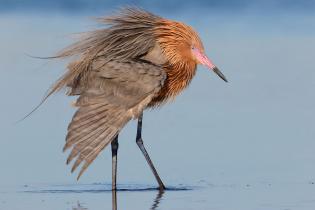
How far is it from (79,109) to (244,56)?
18.6ft

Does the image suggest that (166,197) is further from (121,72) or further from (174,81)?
(174,81)

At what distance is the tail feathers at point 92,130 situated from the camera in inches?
442

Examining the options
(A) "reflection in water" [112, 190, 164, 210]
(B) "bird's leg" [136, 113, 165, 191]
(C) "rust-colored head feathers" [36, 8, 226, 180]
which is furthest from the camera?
(B) "bird's leg" [136, 113, 165, 191]

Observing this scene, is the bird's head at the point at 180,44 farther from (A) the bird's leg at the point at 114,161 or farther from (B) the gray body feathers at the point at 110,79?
(A) the bird's leg at the point at 114,161

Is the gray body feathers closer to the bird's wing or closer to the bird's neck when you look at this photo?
the bird's wing

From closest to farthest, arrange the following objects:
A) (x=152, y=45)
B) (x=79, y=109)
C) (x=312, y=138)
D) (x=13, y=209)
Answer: (x=13, y=209), (x=79, y=109), (x=152, y=45), (x=312, y=138)

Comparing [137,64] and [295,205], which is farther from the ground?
[137,64]

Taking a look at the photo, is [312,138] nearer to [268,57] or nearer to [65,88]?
[65,88]

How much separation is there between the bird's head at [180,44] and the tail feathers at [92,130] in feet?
3.86

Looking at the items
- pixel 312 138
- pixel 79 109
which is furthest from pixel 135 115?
pixel 312 138

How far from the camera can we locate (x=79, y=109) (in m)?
11.7

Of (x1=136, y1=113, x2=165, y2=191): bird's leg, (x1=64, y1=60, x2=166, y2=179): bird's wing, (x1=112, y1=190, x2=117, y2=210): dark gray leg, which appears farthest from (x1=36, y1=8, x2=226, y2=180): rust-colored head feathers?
(x1=112, y1=190, x2=117, y2=210): dark gray leg

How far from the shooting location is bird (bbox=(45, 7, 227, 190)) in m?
11.5

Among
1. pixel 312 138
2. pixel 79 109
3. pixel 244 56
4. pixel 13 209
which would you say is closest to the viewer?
pixel 13 209
